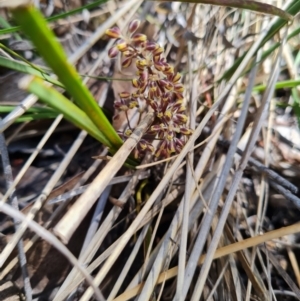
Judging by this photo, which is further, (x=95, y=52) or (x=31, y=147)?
(x=95, y=52)

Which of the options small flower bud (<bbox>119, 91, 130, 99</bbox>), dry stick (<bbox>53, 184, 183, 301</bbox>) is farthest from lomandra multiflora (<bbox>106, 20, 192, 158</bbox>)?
dry stick (<bbox>53, 184, 183, 301</bbox>)

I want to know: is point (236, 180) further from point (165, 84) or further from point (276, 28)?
point (276, 28)

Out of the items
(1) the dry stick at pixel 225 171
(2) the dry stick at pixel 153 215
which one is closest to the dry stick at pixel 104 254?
(2) the dry stick at pixel 153 215

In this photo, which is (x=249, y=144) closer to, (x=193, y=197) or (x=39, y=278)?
(x=193, y=197)

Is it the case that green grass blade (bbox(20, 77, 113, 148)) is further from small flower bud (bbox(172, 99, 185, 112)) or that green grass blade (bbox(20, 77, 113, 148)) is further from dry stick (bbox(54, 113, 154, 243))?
small flower bud (bbox(172, 99, 185, 112))

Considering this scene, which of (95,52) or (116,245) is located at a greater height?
(95,52)

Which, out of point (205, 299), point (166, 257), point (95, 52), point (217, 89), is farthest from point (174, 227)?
point (95, 52)
